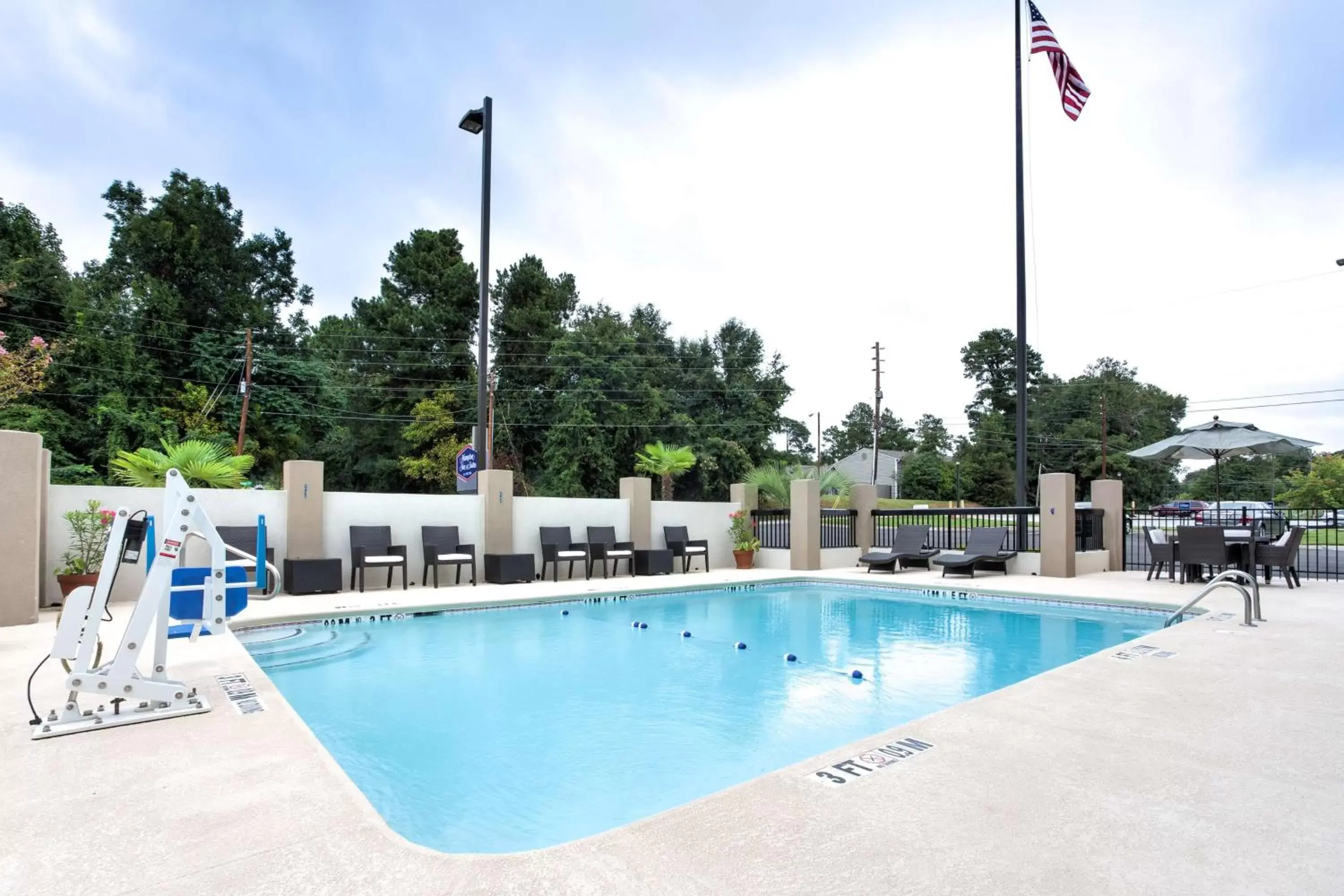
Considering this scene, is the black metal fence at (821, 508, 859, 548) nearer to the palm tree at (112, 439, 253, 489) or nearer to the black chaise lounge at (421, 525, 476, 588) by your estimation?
the black chaise lounge at (421, 525, 476, 588)

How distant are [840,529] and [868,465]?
38172mm

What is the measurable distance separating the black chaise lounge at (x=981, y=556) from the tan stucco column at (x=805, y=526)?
2.10 metres

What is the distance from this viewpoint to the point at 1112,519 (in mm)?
12789

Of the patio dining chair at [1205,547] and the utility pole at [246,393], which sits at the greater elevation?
the utility pole at [246,393]

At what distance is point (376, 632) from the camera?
7.71m

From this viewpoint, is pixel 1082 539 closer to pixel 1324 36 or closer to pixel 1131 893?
pixel 1324 36

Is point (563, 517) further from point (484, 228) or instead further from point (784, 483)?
point (784, 483)

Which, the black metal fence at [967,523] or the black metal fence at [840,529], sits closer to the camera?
the black metal fence at [967,523]

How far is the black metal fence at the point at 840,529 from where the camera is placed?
14.2 m

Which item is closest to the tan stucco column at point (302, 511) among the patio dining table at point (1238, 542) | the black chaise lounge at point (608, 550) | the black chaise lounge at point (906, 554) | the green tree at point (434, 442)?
the black chaise lounge at point (608, 550)

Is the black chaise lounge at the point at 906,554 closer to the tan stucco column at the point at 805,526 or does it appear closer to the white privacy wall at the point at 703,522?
the tan stucco column at the point at 805,526

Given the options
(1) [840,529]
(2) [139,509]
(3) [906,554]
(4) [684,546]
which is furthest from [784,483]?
(2) [139,509]

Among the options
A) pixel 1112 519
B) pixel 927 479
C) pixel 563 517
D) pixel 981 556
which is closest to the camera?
pixel 981 556

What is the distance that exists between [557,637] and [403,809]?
13.9 ft
